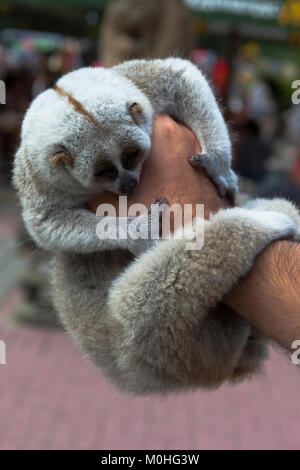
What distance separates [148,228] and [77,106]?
0.56 meters

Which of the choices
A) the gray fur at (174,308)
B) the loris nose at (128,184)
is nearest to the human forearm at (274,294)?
the gray fur at (174,308)

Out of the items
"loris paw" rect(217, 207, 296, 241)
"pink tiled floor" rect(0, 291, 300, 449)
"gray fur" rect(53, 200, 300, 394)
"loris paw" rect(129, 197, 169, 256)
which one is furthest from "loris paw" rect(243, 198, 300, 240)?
"pink tiled floor" rect(0, 291, 300, 449)

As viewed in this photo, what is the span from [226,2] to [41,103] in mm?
6959

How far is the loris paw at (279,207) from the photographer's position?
213 centimetres

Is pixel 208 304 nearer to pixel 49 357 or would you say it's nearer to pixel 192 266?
pixel 192 266

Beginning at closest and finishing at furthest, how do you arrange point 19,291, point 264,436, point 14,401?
1. point 264,436
2. point 14,401
3. point 19,291

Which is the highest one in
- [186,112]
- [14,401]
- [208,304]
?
[186,112]

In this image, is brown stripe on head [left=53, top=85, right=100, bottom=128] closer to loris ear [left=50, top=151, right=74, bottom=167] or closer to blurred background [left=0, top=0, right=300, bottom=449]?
loris ear [left=50, top=151, right=74, bottom=167]

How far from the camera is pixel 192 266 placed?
176cm

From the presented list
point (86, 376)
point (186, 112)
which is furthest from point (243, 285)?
point (86, 376)

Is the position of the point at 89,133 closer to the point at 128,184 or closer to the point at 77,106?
the point at 77,106

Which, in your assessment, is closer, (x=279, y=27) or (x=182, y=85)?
(x=182, y=85)

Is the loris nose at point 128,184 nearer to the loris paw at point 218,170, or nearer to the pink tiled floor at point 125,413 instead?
the loris paw at point 218,170

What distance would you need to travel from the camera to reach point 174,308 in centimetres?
177
